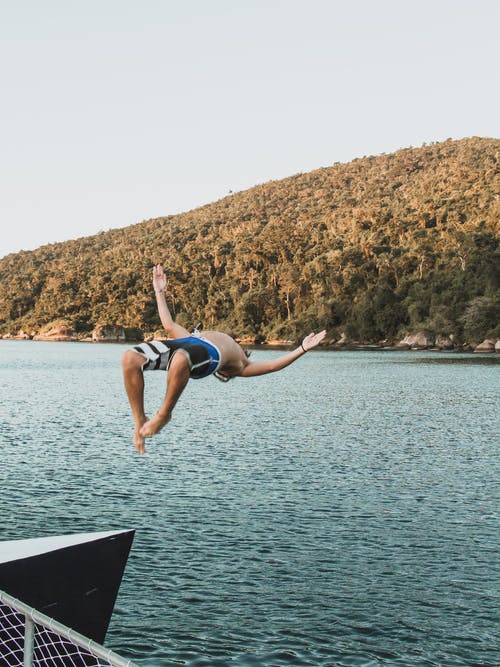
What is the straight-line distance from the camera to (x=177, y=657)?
44.3 feet

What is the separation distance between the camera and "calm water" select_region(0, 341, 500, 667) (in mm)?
14492

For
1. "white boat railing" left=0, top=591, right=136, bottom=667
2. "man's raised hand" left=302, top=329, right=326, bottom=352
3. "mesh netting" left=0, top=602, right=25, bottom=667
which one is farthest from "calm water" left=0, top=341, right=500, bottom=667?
"man's raised hand" left=302, top=329, right=326, bottom=352

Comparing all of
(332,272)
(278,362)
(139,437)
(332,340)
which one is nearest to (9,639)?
(139,437)

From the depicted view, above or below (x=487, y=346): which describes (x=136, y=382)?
above

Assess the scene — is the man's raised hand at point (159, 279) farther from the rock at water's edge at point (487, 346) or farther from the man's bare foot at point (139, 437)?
the rock at water's edge at point (487, 346)

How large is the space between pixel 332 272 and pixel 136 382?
138207 mm

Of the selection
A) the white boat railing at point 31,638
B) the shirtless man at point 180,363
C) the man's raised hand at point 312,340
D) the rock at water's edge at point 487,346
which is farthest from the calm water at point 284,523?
the rock at water's edge at point 487,346

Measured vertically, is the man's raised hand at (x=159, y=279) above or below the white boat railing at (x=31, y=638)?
above

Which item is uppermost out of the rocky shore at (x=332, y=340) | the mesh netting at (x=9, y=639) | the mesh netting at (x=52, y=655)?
the rocky shore at (x=332, y=340)

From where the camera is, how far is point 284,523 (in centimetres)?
2153

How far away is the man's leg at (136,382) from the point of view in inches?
172

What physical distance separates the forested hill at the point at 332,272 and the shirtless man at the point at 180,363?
105 m

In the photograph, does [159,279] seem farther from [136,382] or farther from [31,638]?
[31,638]

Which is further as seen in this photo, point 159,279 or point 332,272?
point 332,272
